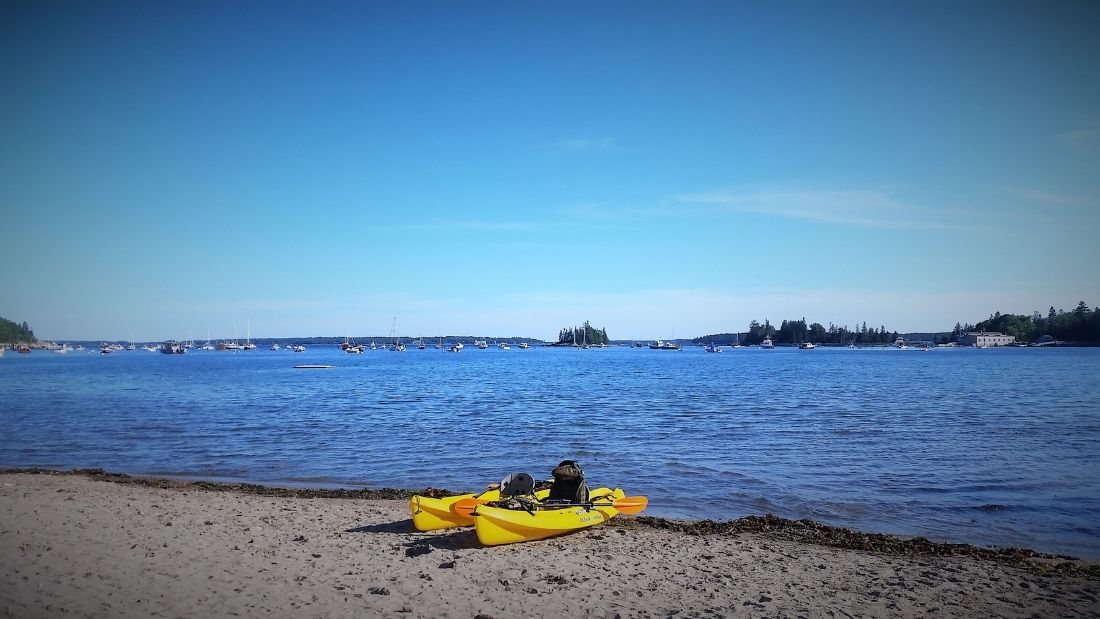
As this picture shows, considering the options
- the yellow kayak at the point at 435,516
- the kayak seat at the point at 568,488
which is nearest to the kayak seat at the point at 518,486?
the kayak seat at the point at 568,488

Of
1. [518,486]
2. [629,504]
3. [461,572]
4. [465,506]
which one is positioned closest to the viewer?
[461,572]

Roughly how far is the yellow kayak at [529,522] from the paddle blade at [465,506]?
28 centimetres

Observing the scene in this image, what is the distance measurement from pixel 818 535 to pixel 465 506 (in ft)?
24.7

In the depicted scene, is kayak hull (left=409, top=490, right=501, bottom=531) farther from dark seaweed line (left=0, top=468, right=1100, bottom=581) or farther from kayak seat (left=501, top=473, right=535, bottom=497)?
dark seaweed line (left=0, top=468, right=1100, bottom=581)

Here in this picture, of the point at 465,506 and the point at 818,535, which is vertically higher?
the point at 465,506

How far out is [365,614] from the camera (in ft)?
30.9

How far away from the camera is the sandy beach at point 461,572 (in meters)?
9.74

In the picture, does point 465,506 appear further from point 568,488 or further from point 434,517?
point 568,488

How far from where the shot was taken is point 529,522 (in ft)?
43.7

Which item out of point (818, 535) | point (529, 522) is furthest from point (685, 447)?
point (529, 522)

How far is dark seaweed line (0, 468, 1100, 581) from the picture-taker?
40.2 feet

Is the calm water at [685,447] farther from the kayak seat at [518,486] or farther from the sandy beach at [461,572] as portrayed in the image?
the kayak seat at [518,486]

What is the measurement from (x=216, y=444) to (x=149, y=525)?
15.5m

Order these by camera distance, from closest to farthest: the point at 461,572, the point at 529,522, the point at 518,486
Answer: the point at 461,572 < the point at 529,522 < the point at 518,486
